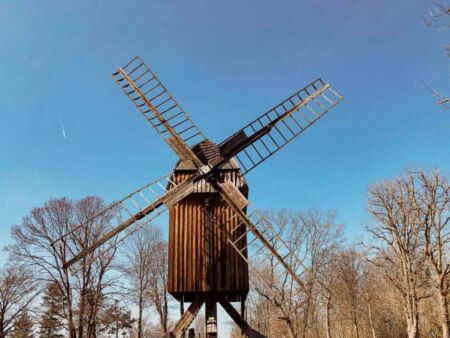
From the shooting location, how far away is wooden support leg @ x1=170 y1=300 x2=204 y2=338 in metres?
10.7

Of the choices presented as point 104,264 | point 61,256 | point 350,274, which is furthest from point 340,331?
point 61,256

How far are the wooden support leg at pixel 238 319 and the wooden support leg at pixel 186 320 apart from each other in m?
0.74

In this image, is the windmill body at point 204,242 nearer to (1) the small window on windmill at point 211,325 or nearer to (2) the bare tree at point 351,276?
(1) the small window on windmill at point 211,325

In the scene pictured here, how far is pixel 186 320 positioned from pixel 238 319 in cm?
162

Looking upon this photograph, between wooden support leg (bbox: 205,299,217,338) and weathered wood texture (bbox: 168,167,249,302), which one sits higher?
weathered wood texture (bbox: 168,167,249,302)

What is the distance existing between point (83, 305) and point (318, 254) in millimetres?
18353

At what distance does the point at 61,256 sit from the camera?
23.9 metres

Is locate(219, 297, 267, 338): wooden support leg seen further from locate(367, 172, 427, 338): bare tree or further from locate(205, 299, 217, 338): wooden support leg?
locate(367, 172, 427, 338): bare tree

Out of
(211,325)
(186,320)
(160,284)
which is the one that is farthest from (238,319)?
(160,284)

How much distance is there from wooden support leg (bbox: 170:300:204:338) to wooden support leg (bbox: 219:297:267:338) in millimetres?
736

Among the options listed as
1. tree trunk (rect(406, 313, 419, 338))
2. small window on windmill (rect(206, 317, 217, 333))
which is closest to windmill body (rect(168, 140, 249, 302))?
small window on windmill (rect(206, 317, 217, 333))

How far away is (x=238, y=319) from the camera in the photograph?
11.2m

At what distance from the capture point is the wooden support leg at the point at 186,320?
35.1 feet

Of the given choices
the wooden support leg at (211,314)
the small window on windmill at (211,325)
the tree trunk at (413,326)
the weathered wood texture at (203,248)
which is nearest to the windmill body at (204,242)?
the weathered wood texture at (203,248)
